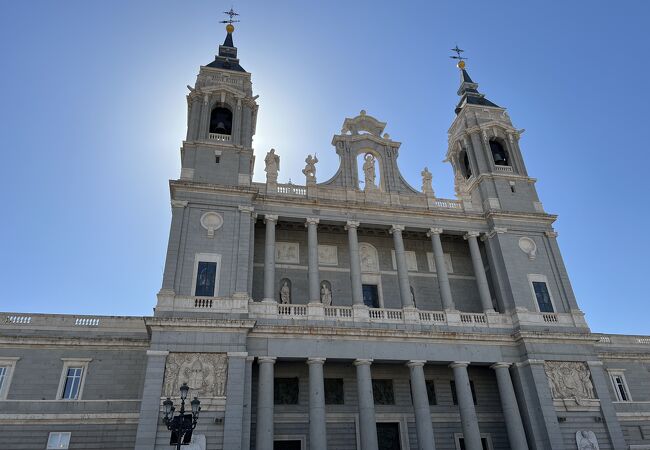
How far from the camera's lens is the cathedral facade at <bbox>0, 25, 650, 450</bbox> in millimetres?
21859

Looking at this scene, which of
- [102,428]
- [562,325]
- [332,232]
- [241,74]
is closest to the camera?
[102,428]

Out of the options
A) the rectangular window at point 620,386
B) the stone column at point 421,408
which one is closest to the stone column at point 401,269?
the stone column at point 421,408

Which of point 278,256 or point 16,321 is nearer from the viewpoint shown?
point 16,321

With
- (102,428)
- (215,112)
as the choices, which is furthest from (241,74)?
(102,428)

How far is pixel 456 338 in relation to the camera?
25016 millimetres

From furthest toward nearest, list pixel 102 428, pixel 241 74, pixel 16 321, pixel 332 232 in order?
1. pixel 241 74
2. pixel 332 232
3. pixel 16 321
4. pixel 102 428

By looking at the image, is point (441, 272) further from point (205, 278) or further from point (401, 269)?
point (205, 278)

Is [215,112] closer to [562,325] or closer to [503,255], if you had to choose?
[503,255]

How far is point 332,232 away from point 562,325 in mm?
13712

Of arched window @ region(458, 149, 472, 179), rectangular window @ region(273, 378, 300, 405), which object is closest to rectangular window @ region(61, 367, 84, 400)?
rectangular window @ region(273, 378, 300, 405)

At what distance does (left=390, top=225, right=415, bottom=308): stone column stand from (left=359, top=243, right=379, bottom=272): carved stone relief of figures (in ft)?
5.48

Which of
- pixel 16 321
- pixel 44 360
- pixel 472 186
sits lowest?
pixel 44 360

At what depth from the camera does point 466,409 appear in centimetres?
2322

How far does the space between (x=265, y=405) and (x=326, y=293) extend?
7602 mm
